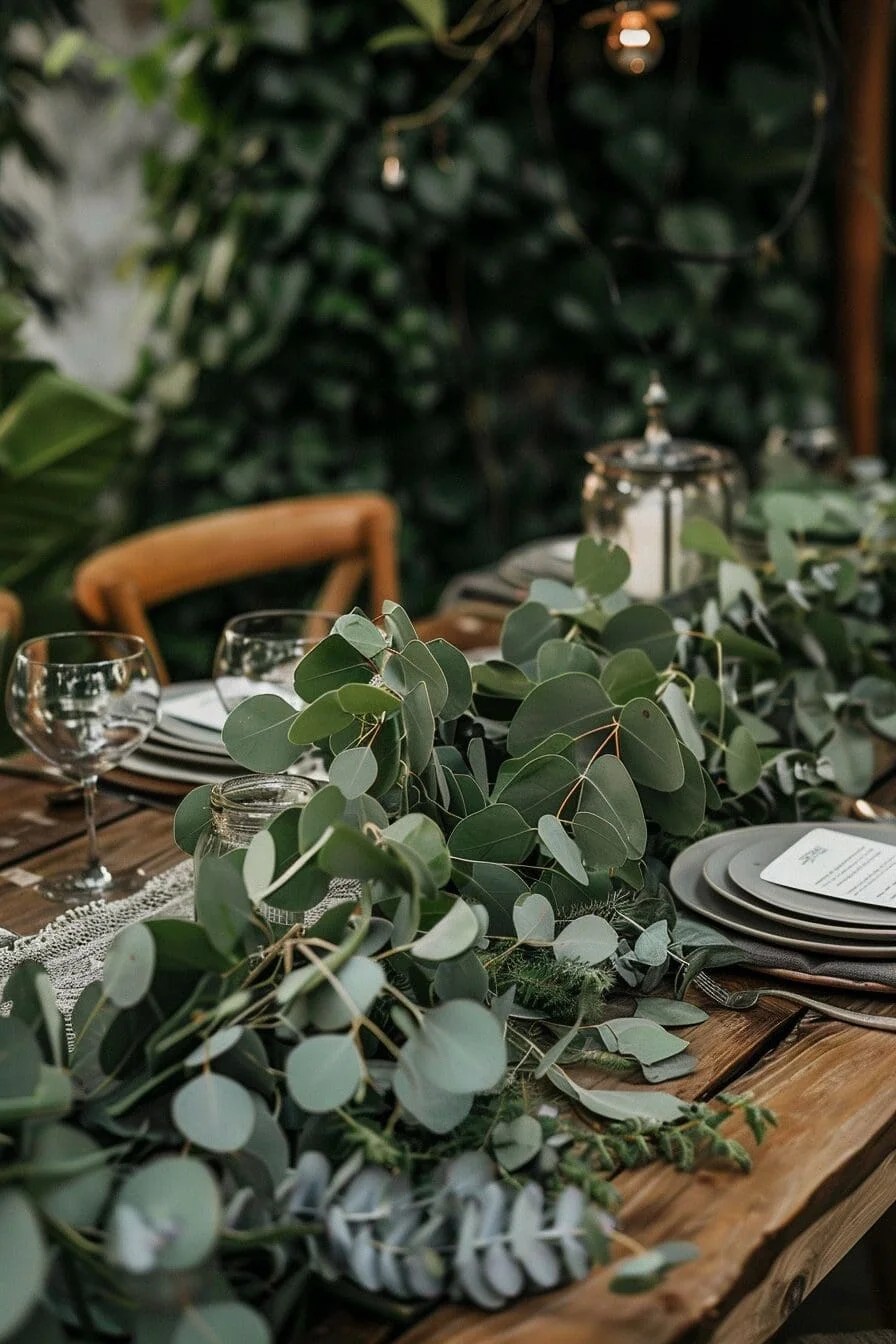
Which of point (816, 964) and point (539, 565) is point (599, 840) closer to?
point (816, 964)

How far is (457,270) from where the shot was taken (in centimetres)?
321

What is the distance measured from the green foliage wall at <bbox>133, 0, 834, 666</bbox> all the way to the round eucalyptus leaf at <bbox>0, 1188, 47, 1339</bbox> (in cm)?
259

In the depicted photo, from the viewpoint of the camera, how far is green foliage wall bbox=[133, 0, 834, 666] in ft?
9.62

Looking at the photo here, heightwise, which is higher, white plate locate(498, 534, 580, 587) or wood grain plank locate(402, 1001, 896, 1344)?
white plate locate(498, 534, 580, 587)

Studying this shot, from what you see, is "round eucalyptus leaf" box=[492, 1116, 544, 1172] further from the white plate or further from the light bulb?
the light bulb

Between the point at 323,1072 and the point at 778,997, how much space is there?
35 centimetres

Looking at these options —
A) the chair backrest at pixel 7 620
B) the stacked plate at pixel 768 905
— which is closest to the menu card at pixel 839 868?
the stacked plate at pixel 768 905

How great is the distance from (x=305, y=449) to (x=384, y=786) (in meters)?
Result: 2.36

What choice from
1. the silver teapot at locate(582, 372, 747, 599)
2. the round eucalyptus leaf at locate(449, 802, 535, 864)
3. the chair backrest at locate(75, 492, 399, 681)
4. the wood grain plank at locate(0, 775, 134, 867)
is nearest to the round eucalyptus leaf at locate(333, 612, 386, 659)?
the round eucalyptus leaf at locate(449, 802, 535, 864)

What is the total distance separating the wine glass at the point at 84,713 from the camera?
3.29 feet

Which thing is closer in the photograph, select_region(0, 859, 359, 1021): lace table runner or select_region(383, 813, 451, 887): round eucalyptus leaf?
select_region(383, 813, 451, 887): round eucalyptus leaf

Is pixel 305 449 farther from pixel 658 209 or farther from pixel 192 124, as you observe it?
pixel 658 209

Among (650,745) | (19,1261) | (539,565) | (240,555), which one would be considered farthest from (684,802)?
(240,555)

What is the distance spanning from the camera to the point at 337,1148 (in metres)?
0.59
